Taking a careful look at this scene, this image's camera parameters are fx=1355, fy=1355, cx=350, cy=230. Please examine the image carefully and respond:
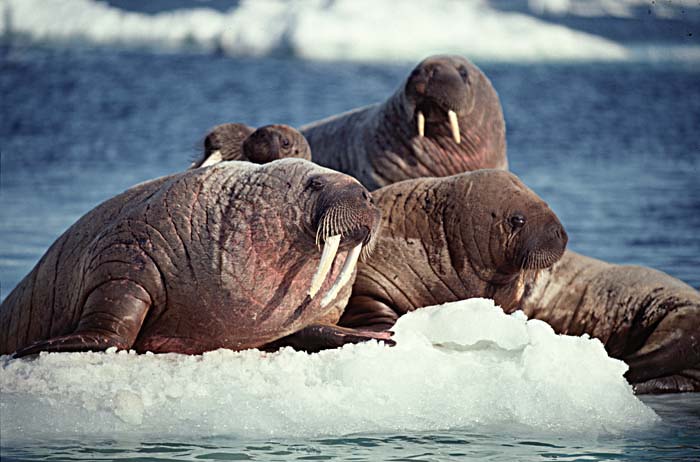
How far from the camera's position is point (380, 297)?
7.12 metres

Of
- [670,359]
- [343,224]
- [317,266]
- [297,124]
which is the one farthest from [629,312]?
[297,124]

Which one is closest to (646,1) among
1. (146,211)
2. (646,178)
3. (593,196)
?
(646,178)

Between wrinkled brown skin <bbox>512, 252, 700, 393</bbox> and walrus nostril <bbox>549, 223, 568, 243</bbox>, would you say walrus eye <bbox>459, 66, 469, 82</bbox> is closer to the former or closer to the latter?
wrinkled brown skin <bbox>512, 252, 700, 393</bbox>

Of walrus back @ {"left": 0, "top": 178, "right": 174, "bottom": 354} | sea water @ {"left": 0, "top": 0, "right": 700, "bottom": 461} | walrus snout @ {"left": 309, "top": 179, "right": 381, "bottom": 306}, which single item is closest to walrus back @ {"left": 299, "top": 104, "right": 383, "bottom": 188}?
sea water @ {"left": 0, "top": 0, "right": 700, "bottom": 461}

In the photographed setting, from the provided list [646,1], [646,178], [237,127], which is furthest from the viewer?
[646,1]

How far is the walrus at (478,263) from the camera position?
7004mm

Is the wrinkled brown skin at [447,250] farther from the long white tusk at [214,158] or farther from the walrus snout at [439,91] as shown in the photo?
the walrus snout at [439,91]

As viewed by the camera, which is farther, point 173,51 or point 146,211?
point 173,51

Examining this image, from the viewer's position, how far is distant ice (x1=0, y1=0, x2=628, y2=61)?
4153cm

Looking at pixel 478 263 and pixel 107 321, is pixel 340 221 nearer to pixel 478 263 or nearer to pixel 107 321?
pixel 107 321

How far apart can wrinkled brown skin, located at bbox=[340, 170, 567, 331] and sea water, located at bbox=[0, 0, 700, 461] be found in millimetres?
585

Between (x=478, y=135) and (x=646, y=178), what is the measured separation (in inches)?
388

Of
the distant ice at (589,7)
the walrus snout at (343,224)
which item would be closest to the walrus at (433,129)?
the walrus snout at (343,224)

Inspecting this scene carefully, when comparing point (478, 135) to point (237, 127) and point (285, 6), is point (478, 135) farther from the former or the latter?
point (285, 6)
